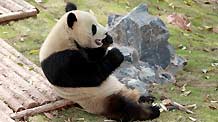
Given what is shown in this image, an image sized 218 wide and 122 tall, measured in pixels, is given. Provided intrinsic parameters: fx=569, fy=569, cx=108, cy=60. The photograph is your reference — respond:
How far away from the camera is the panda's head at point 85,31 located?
5473mm

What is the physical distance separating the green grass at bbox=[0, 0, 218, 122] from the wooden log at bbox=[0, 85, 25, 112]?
208mm

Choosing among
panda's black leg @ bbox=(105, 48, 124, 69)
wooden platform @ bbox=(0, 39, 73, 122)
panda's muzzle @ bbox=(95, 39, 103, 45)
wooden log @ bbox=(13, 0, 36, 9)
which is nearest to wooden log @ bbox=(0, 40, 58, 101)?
wooden platform @ bbox=(0, 39, 73, 122)

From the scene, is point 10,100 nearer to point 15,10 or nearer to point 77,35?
point 77,35

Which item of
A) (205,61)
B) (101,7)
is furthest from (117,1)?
(205,61)

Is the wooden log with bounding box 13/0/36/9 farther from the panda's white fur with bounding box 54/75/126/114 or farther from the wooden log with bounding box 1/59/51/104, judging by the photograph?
the panda's white fur with bounding box 54/75/126/114

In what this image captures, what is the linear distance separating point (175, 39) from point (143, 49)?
1.44 meters

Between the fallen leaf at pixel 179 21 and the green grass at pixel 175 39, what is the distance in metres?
0.08

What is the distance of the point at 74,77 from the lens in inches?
216

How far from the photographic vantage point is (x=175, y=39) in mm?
8336

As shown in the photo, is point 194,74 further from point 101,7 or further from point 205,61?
point 101,7

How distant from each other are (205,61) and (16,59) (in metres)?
2.53

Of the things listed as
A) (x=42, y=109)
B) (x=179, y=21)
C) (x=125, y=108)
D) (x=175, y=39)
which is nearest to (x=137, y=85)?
(x=125, y=108)

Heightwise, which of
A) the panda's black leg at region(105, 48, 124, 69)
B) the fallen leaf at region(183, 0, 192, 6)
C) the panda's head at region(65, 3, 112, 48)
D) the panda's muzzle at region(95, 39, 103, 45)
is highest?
the panda's head at region(65, 3, 112, 48)

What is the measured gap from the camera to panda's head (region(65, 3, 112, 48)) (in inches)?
215
